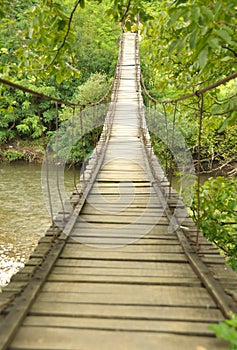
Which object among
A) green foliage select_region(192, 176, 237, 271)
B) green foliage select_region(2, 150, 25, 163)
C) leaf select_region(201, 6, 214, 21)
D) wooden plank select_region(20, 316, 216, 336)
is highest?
→ leaf select_region(201, 6, 214, 21)

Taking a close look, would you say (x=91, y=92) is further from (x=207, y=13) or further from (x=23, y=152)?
(x=207, y=13)

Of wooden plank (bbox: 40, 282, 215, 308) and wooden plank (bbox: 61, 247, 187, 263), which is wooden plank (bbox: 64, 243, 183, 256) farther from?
wooden plank (bbox: 40, 282, 215, 308)

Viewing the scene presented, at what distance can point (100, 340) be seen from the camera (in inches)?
43.0

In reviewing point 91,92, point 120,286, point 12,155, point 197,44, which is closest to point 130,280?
point 120,286

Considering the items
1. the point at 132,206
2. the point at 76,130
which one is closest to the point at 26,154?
the point at 76,130

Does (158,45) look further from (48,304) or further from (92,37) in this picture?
(92,37)

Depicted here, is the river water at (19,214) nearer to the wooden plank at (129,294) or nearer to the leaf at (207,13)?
the wooden plank at (129,294)

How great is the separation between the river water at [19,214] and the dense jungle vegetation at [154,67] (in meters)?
1.43

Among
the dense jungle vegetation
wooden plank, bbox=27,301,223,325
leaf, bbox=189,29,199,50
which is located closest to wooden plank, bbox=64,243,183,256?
wooden plank, bbox=27,301,223,325

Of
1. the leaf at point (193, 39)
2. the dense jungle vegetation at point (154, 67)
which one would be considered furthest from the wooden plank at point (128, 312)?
the leaf at point (193, 39)

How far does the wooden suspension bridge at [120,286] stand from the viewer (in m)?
1.11

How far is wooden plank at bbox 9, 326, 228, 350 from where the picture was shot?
1063mm

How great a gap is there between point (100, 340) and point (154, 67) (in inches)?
113

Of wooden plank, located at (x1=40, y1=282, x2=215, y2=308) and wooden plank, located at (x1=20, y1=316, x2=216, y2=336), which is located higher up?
wooden plank, located at (x1=20, y1=316, x2=216, y2=336)
